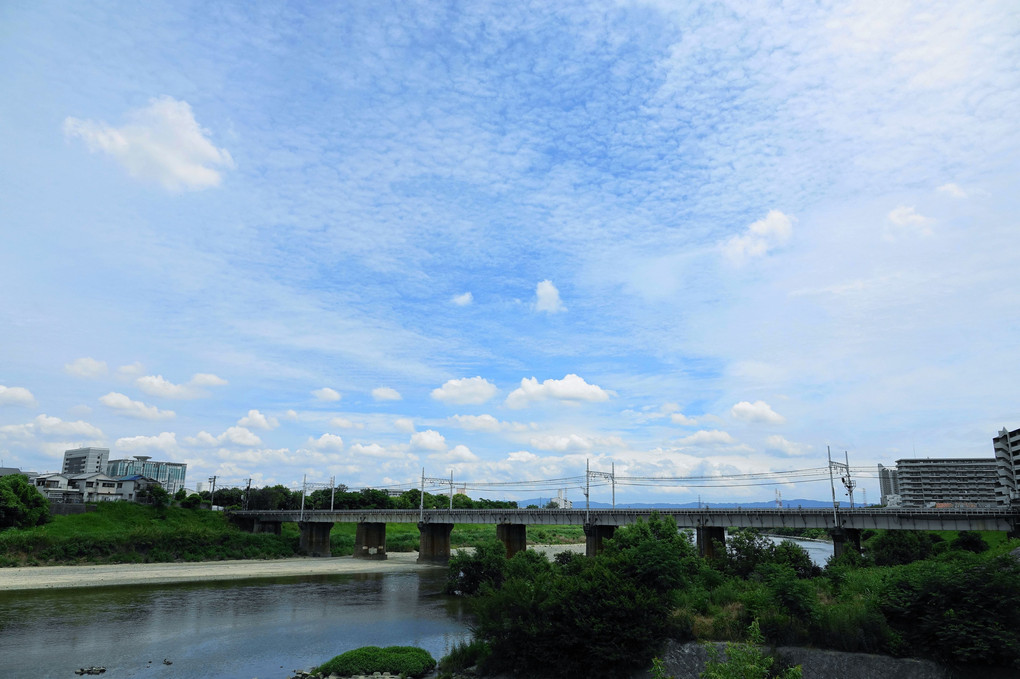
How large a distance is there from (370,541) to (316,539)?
1379cm

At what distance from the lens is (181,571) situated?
297ft

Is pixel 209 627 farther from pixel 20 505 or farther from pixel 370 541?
pixel 370 541

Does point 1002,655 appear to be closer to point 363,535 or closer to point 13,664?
point 13,664

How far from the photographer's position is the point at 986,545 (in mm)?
77312

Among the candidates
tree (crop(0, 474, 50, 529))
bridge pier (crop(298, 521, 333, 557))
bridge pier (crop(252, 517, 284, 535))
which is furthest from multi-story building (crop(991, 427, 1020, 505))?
tree (crop(0, 474, 50, 529))

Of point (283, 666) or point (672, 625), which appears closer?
point (672, 625)

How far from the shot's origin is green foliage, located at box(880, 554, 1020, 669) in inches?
1031

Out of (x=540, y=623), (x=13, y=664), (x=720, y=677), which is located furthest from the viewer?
(x=13, y=664)

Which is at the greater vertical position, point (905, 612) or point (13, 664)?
point (905, 612)

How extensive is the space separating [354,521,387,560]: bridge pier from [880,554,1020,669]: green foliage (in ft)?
342

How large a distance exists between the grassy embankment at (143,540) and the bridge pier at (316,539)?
2.25m

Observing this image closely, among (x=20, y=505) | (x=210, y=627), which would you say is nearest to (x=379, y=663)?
(x=210, y=627)

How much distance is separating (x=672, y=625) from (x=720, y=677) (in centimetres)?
1999

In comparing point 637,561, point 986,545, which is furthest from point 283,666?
point 986,545
